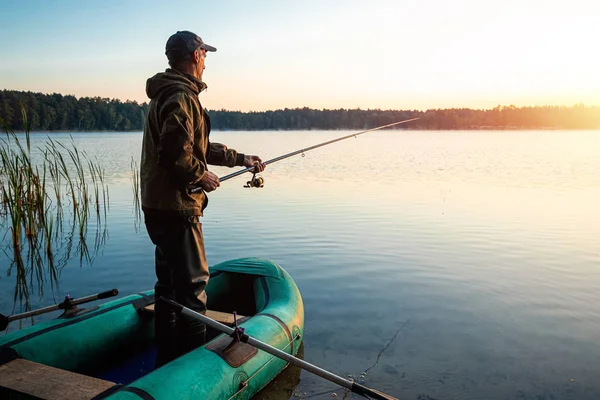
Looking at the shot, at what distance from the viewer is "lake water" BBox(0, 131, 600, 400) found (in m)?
4.28

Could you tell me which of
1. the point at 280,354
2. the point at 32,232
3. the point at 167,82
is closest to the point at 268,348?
the point at 280,354

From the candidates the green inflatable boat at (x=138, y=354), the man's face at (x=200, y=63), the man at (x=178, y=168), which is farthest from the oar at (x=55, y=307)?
the man's face at (x=200, y=63)

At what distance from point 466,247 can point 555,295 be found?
7.05 feet

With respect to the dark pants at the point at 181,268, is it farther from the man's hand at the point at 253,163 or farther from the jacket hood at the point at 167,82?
the man's hand at the point at 253,163

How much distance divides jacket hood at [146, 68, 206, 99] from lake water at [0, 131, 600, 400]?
7.63 feet

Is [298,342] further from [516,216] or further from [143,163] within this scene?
[516,216]

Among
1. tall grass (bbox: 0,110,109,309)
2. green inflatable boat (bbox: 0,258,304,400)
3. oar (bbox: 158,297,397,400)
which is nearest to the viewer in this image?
green inflatable boat (bbox: 0,258,304,400)

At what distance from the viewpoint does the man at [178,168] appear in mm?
3104

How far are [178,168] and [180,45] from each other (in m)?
0.82

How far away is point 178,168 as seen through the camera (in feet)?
10.3

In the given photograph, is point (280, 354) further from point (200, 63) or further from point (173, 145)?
point (200, 63)

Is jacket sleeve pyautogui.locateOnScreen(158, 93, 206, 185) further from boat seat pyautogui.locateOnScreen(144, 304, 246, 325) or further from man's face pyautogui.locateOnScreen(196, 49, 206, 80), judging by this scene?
boat seat pyautogui.locateOnScreen(144, 304, 246, 325)

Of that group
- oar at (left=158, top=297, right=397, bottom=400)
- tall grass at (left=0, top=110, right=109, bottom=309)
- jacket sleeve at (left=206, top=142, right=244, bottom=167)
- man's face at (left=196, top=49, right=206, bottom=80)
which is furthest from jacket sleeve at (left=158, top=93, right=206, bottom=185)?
tall grass at (left=0, top=110, right=109, bottom=309)

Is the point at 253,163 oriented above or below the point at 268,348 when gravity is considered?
above
